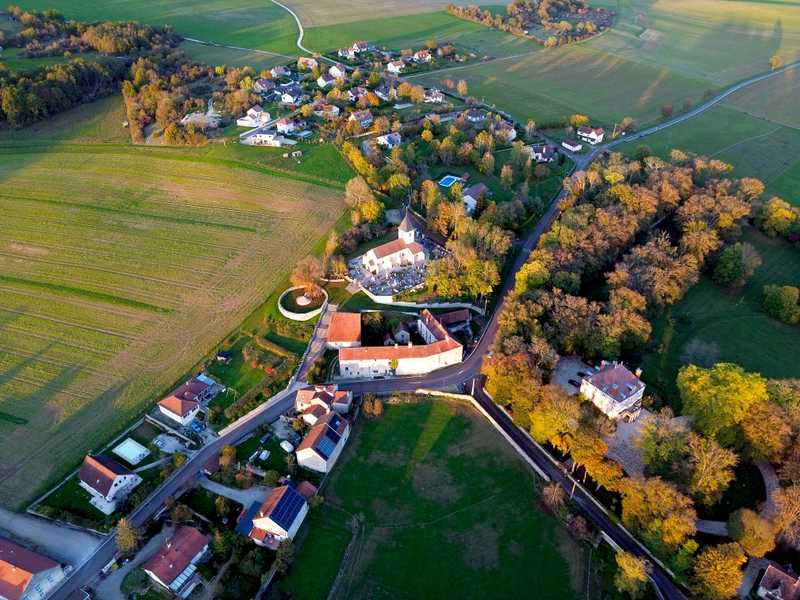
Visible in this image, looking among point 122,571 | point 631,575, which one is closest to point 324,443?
point 122,571

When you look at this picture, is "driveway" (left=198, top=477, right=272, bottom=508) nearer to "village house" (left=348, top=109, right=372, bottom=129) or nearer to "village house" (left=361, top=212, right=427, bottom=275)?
"village house" (left=361, top=212, right=427, bottom=275)

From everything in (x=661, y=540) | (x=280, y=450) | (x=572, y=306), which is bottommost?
(x=280, y=450)

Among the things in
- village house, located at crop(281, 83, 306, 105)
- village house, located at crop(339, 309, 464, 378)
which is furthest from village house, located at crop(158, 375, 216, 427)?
village house, located at crop(281, 83, 306, 105)

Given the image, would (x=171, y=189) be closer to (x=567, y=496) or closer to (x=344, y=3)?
(x=567, y=496)

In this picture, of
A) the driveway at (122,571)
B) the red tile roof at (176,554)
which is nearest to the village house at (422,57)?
the driveway at (122,571)

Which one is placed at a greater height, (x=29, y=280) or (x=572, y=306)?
(x=572, y=306)

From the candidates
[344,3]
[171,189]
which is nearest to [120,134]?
[171,189]
